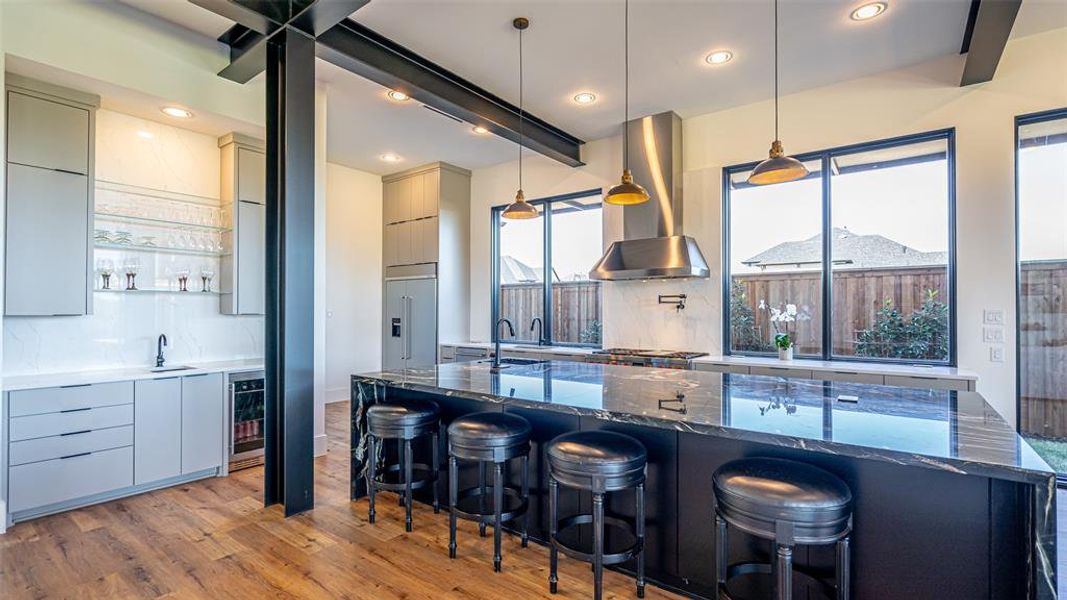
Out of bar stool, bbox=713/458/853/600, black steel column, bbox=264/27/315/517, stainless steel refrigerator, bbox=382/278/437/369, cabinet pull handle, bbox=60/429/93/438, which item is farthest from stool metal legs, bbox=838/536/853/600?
stainless steel refrigerator, bbox=382/278/437/369

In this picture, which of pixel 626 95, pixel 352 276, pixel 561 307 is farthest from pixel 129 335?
pixel 626 95

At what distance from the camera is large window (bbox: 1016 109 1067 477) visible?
11.7 ft

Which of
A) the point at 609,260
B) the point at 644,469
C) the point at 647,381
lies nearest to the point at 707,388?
the point at 647,381

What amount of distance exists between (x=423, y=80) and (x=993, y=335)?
4583 mm

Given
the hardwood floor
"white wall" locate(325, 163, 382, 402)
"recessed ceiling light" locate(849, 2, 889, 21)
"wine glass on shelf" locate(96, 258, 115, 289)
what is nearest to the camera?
the hardwood floor

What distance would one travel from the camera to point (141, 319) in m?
3.93

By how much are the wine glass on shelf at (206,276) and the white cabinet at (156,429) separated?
3.34 ft

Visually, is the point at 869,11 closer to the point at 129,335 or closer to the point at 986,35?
the point at 986,35

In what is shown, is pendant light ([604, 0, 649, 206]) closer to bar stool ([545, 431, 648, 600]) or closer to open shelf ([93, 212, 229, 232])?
bar stool ([545, 431, 648, 600])

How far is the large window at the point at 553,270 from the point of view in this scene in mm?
5953

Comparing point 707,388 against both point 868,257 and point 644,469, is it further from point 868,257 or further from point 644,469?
point 868,257

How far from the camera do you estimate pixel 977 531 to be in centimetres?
164

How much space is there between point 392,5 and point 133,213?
2.59 metres

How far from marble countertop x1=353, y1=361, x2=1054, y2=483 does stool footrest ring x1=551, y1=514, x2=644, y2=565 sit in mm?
583
